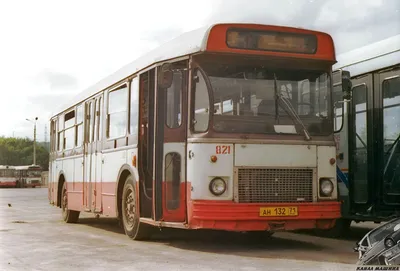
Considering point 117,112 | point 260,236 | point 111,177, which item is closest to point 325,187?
point 260,236

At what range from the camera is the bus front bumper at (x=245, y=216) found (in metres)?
9.62

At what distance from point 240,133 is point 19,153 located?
111 m

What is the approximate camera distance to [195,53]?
10.1 m

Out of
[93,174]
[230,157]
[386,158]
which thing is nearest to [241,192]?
[230,157]

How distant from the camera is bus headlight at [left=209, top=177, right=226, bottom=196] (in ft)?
32.1

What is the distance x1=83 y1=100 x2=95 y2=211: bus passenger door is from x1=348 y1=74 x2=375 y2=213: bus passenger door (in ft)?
18.5

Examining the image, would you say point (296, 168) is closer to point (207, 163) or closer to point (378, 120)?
point (207, 163)

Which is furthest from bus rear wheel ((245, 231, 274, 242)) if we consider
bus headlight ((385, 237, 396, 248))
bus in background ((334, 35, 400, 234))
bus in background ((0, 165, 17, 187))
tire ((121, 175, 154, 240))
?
bus in background ((0, 165, 17, 187))

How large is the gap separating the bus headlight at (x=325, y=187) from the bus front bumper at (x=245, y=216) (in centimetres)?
20

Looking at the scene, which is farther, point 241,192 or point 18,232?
point 18,232

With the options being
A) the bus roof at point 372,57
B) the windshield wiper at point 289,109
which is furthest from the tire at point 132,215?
the bus roof at point 372,57

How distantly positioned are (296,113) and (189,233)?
3.99 meters

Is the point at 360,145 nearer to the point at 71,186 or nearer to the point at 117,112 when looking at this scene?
the point at 117,112

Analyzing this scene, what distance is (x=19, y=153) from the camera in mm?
115875
